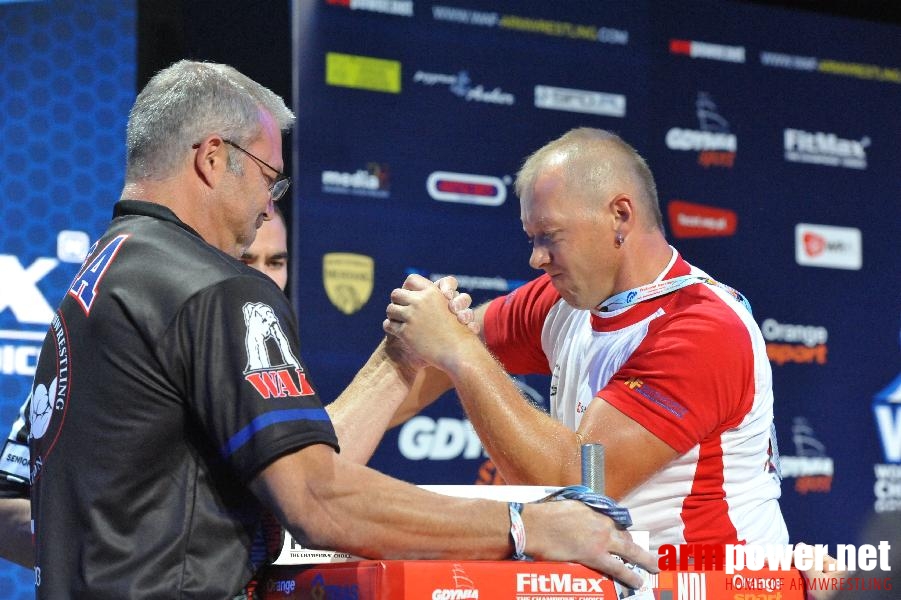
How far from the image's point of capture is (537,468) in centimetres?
229

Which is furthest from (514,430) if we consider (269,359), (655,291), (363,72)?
(363,72)

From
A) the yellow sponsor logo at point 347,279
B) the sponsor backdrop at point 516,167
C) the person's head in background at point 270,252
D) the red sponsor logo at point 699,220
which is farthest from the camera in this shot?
the red sponsor logo at point 699,220

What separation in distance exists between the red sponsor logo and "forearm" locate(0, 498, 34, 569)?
336 centimetres

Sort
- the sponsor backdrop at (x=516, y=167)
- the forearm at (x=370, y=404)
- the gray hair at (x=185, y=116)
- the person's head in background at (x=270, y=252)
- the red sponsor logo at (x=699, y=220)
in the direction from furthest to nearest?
1. the red sponsor logo at (x=699, y=220)
2. the sponsor backdrop at (x=516, y=167)
3. the person's head in background at (x=270, y=252)
4. the forearm at (x=370, y=404)
5. the gray hair at (x=185, y=116)

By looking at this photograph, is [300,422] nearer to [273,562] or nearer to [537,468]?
[273,562]

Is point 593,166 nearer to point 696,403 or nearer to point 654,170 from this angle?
point 696,403

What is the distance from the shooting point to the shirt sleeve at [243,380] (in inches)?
62.2

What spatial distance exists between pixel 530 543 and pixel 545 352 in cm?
125

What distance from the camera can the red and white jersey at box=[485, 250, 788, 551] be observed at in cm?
238

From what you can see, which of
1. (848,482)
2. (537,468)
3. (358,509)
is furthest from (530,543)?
(848,482)

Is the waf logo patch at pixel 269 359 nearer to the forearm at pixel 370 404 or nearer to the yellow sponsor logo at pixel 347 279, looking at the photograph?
the forearm at pixel 370 404

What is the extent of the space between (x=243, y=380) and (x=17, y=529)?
37.9 inches

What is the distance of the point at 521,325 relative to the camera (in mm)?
2912

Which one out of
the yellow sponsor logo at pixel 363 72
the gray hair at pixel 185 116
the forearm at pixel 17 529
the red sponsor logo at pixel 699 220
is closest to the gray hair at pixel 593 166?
the gray hair at pixel 185 116
